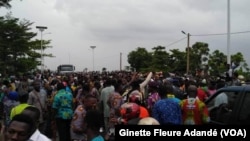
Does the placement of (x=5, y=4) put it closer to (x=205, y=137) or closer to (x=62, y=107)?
(x=62, y=107)

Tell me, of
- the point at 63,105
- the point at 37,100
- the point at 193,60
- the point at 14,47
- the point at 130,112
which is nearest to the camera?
the point at 130,112

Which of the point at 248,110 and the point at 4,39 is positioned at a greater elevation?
the point at 4,39

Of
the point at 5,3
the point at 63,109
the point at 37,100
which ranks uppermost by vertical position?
the point at 5,3

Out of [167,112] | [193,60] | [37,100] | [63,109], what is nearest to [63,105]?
[63,109]

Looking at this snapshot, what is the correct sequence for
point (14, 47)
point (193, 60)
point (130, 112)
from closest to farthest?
point (130, 112)
point (14, 47)
point (193, 60)

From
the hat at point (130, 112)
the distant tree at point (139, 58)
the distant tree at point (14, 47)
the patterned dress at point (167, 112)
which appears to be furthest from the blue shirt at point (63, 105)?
the distant tree at point (139, 58)

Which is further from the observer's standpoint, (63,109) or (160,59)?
(160,59)

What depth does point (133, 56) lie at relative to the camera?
73.1m

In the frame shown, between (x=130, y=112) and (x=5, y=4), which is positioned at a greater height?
(x=5, y=4)

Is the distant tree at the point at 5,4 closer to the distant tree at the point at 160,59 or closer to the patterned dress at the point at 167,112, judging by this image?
the patterned dress at the point at 167,112

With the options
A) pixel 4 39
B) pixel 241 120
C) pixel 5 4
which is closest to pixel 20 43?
pixel 4 39

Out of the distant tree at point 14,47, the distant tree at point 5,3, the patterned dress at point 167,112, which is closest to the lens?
the patterned dress at point 167,112

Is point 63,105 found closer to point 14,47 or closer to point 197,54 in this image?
point 14,47

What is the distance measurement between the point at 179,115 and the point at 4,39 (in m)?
35.4
